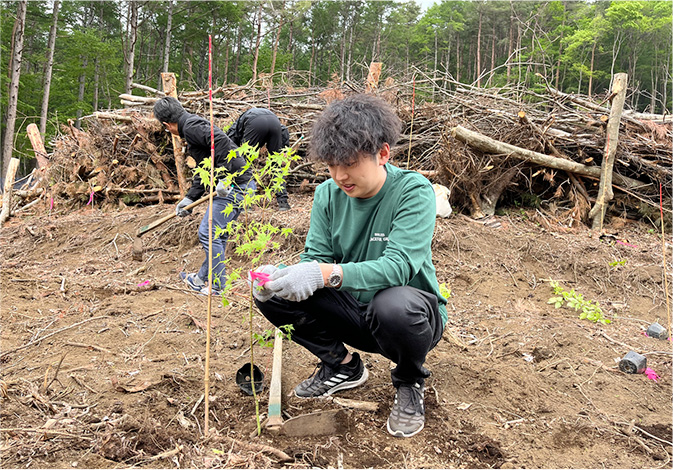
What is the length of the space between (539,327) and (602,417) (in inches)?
48.0

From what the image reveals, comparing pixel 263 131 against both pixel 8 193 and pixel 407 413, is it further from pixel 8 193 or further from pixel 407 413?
pixel 8 193

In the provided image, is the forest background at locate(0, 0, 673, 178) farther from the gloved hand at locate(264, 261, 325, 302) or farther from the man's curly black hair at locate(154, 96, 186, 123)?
the gloved hand at locate(264, 261, 325, 302)

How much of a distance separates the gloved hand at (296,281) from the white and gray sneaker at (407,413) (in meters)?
0.67

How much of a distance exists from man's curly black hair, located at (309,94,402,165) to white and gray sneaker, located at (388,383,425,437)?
40.8 inches

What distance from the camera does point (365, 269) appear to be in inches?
67.3

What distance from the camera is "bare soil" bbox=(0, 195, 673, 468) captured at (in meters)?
1.77

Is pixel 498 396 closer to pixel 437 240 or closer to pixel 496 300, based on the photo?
pixel 496 300

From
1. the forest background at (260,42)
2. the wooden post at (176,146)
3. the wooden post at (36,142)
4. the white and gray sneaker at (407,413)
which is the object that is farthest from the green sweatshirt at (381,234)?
the forest background at (260,42)

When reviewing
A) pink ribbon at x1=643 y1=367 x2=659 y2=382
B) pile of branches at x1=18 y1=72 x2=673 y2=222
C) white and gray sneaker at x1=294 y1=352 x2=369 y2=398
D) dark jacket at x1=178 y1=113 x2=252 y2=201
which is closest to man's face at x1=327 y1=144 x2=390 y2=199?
white and gray sneaker at x1=294 y1=352 x2=369 y2=398

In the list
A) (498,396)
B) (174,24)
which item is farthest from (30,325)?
(174,24)

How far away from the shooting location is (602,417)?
212cm

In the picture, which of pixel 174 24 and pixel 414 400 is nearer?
pixel 414 400

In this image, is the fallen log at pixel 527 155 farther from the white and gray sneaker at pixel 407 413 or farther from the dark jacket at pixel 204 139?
the white and gray sneaker at pixel 407 413

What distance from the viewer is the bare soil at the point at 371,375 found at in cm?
177
